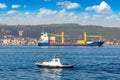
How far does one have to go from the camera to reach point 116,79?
85812 mm

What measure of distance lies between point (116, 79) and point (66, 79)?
12093 millimetres

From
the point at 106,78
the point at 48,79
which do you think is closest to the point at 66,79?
the point at 48,79

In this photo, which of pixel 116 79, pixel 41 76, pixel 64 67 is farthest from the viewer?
pixel 64 67

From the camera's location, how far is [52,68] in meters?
111

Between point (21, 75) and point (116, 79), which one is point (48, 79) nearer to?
point (21, 75)

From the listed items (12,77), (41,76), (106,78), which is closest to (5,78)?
(12,77)

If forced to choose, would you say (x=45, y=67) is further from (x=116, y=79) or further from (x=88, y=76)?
(x=116, y=79)

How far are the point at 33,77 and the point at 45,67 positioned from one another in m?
23.1

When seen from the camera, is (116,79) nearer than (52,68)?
Yes

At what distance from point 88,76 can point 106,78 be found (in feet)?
19.8

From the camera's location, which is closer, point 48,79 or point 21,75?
point 48,79

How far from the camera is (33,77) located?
293ft

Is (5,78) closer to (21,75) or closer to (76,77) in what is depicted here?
(21,75)

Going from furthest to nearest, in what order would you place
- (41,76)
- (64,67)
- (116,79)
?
(64,67), (41,76), (116,79)
